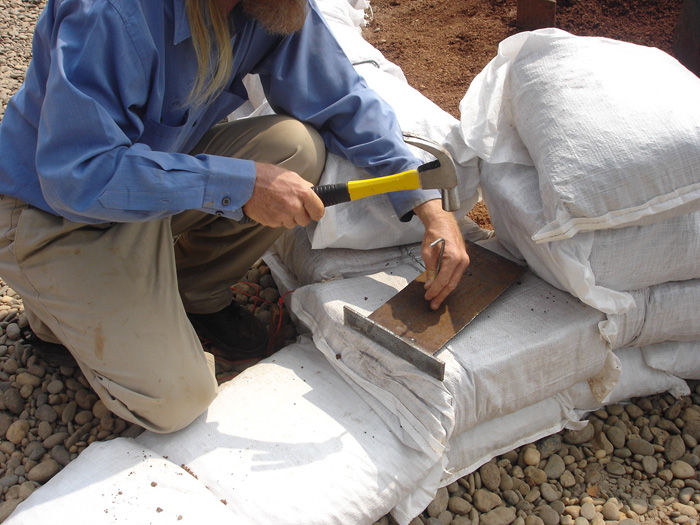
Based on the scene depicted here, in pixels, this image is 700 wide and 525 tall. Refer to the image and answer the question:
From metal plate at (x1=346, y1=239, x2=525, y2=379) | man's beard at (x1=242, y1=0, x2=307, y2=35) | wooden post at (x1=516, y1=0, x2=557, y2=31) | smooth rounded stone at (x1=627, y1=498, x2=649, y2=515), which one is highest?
man's beard at (x1=242, y1=0, x2=307, y2=35)

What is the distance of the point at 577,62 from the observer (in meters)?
1.78

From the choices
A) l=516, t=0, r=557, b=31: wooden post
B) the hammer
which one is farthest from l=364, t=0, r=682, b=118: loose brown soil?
the hammer

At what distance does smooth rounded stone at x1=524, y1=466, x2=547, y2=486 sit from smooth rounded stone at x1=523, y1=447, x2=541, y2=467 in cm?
2

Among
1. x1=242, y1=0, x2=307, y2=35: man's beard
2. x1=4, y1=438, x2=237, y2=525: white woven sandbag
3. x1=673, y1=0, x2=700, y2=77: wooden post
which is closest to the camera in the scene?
x1=4, y1=438, x2=237, y2=525: white woven sandbag

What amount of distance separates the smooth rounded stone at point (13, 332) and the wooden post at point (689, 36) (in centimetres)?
299

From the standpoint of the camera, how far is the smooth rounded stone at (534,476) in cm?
180

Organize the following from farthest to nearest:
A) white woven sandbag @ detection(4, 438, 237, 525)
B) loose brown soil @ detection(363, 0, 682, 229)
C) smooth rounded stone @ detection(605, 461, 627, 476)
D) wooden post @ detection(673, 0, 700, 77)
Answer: loose brown soil @ detection(363, 0, 682, 229), wooden post @ detection(673, 0, 700, 77), smooth rounded stone @ detection(605, 461, 627, 476), white woven sandbag @ detection(4, 438, 237, 525)

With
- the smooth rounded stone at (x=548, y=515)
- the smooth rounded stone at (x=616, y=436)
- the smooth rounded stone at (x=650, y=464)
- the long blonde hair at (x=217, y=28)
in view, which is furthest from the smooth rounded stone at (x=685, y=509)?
the long blonde hair at (x=217, y=28)

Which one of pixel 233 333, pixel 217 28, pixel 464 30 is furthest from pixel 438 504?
pixel 464 30

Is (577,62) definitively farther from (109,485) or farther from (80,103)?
(109,485)

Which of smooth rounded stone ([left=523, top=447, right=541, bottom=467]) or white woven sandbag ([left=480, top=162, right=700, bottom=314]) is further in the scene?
smooth rounded stone ([left=523, top=447, right=541, bottom=467])

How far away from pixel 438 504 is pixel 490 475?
18cm

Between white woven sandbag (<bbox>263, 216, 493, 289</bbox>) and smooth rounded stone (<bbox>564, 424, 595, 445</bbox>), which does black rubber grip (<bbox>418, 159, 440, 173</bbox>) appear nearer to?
white woven sandbag (<bbox>263, 216, 493, 289</bbox>)

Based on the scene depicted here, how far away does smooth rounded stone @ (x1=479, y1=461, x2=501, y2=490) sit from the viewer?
1785mm
